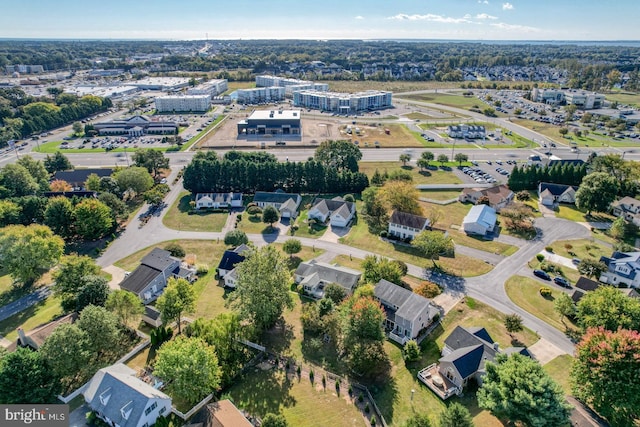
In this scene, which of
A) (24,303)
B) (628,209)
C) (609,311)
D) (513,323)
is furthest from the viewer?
(628,209)

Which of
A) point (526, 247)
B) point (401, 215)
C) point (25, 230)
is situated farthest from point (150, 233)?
point (526, 247)

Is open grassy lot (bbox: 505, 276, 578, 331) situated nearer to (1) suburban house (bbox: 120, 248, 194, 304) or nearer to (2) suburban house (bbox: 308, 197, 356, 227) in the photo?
(2) suburban house (bbox: 308, 197, 356, 227)

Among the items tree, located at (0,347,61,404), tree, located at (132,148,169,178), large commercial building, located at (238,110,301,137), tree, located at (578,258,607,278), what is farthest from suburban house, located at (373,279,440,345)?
large commercial building, located at (238,110,301,137)

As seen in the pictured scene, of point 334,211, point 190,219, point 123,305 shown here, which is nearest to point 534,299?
point 334,211

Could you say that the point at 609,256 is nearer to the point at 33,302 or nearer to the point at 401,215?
the point at 401,215

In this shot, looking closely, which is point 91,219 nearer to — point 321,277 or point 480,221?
point 321,277

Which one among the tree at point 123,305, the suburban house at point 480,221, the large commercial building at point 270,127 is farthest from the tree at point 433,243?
the large commercial building at point 270,127

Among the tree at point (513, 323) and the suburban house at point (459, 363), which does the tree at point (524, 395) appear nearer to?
the suburban house at point (459, 363)
